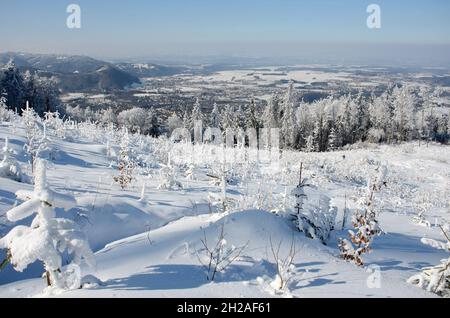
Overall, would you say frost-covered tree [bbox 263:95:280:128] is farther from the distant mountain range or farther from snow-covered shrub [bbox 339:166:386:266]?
snow-covered shrub [bbox 339:166:386:266]

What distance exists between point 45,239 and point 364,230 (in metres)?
3.95

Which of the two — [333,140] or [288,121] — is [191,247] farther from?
[333,140]

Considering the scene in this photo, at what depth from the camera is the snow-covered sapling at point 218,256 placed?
398 cm

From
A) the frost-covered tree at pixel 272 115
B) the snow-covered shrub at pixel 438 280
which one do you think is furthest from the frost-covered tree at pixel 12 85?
the snow-covered shrub at pixel 438 280

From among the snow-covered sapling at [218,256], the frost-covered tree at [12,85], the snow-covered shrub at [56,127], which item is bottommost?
the snow-covered sapling at [218,256]

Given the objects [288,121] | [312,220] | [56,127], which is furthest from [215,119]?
[312,220]

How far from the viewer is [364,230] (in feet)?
17.1

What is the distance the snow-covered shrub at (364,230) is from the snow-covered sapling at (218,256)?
147cm

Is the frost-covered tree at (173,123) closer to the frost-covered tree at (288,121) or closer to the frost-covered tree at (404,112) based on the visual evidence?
the frost-covered tree at (288,121)

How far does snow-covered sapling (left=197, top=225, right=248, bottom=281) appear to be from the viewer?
157 inches

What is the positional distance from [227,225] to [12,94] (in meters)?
45.8

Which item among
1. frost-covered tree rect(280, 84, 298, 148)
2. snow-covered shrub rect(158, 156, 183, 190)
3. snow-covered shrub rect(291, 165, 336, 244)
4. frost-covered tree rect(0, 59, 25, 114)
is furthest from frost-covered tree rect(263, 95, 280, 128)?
snow-covered shrub rect(291, 165, 336, 244)

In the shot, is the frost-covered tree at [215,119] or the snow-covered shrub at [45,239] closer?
the snow-covered shrub at [45,239]
